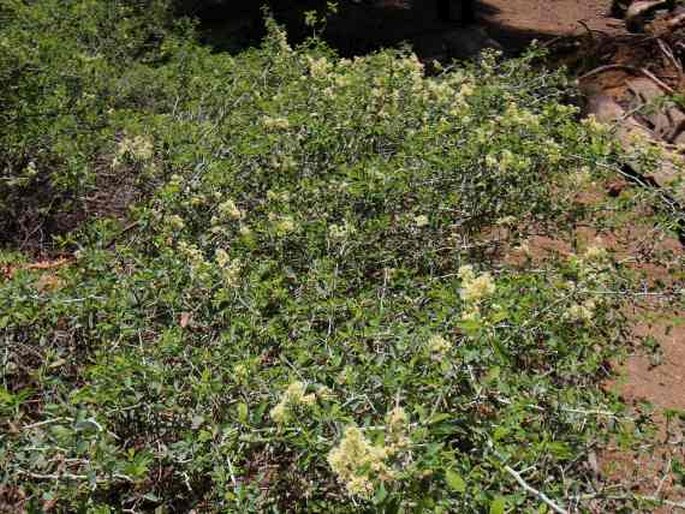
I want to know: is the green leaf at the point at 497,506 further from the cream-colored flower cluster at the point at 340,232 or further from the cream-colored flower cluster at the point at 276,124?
the cream-colored flower cluster at the point at 276,124

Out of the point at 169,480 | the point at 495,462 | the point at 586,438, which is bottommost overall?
the point at 169,480

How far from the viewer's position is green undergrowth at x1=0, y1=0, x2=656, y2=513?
221 cm

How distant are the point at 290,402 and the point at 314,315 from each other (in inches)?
29.6

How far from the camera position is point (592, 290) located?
2.73 meters

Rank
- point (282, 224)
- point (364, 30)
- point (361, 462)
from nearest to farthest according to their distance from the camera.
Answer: point (361, 462)
point (282, 224)
point (364, 30)

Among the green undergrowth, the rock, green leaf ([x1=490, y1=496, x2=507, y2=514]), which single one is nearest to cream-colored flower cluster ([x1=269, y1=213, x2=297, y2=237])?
the green undergrowth

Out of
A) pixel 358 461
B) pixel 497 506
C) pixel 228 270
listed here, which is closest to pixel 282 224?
pixel 228 270

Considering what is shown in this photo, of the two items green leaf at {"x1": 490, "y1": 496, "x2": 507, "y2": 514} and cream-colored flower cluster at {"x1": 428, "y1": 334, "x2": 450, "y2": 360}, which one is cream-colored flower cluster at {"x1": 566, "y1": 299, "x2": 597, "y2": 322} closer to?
cream-colored flower cluster at {"x1": 428, "y1": 334, "x2": 450, "y2": 360}

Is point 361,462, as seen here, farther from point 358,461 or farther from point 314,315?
point 314,315

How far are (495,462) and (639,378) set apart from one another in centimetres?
241

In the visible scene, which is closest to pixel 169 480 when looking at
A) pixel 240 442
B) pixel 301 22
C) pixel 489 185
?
pixel 240 442

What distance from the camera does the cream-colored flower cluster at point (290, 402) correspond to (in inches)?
82.2

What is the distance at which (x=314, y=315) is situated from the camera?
113 inches

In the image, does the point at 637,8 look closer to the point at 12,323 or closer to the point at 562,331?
the point at 562,331
